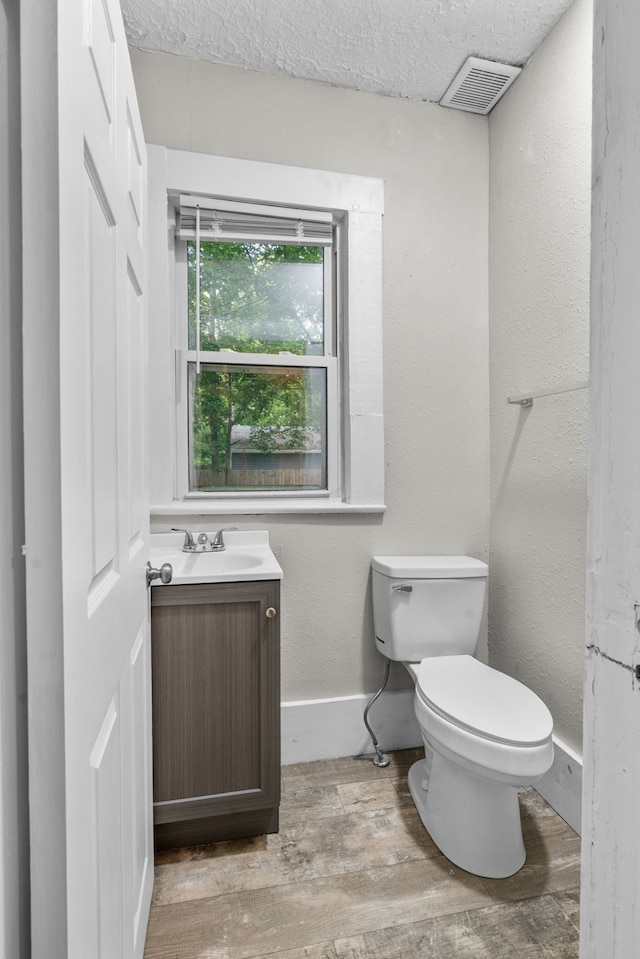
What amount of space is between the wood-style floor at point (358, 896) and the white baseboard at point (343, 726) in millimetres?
256

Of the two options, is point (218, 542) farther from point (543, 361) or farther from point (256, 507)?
point (543, 361)

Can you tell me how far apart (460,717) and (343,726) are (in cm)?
73

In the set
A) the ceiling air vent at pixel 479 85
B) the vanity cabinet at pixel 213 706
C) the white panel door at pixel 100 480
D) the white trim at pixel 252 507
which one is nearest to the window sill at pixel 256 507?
the white trim at pixel 252 507

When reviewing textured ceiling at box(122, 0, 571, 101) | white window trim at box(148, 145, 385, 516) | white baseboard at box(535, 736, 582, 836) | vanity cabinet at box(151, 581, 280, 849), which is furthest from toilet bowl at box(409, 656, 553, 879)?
textured ceiling at box(122, 0, 571, 101)

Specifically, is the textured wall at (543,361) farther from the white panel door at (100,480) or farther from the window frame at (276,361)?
the white panel door at (100,480)

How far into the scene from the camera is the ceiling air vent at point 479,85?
6.01ft

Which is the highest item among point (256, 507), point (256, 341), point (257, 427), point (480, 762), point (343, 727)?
point (256, 341)

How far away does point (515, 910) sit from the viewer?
1281 millimetres

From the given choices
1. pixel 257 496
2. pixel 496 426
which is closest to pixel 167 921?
pixel 257 496

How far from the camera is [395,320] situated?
2016mm

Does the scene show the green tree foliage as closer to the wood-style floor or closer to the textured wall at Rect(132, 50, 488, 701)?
the textured wall at Rect(132, 50, 488, 701)

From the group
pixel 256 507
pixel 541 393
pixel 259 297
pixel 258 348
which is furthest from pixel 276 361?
pixel 541 393

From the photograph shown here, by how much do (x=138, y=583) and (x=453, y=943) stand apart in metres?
1.12

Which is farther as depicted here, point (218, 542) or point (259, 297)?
point (259, 297)
